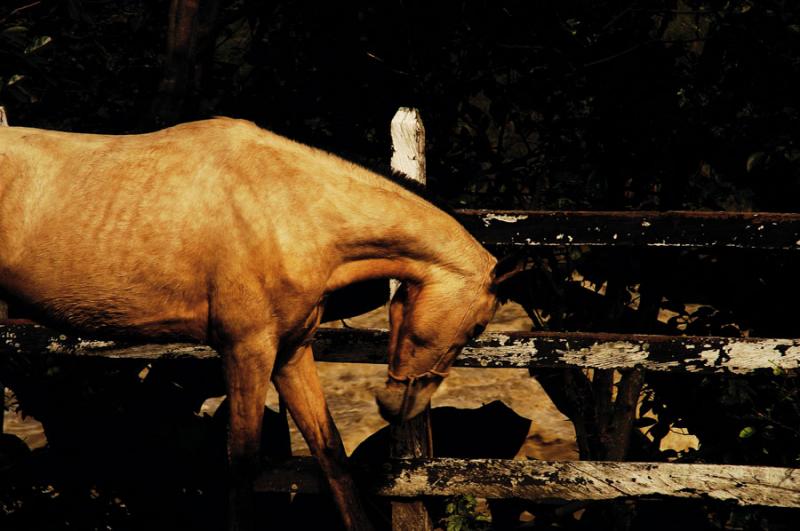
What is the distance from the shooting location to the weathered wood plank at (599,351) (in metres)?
4.20

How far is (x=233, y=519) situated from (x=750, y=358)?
7.84ft

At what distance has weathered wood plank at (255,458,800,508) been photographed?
431 centimetres

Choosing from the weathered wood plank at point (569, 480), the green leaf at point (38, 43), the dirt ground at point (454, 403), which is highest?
the green leaf at point (38, 43)

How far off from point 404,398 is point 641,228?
4.20 ft

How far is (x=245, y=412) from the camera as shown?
3824mm

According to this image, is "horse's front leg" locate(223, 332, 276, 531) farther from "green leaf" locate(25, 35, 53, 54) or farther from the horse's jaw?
"green leaf" locate(25, 35, 53, 54)

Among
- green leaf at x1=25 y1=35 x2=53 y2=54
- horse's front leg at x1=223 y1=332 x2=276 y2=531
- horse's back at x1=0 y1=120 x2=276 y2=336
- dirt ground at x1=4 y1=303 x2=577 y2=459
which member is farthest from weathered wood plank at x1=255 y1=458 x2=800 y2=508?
green leaf at x1=25 y1=35 x2=53 y2=54

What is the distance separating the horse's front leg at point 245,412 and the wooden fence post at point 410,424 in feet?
2.56

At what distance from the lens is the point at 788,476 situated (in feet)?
14.0

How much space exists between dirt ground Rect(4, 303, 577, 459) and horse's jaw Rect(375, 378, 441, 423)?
2.21 meters

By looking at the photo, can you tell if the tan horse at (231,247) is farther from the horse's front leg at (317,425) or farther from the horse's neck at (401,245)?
the horse's front leg at (317,425)

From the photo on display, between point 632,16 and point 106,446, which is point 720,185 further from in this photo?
point 106,446

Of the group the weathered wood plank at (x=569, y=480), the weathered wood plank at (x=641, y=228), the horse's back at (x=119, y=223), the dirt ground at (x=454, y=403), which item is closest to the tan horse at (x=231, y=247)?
the horse's back at (x=119, y=223)

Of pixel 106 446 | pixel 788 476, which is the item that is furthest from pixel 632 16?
pixel 106 446
